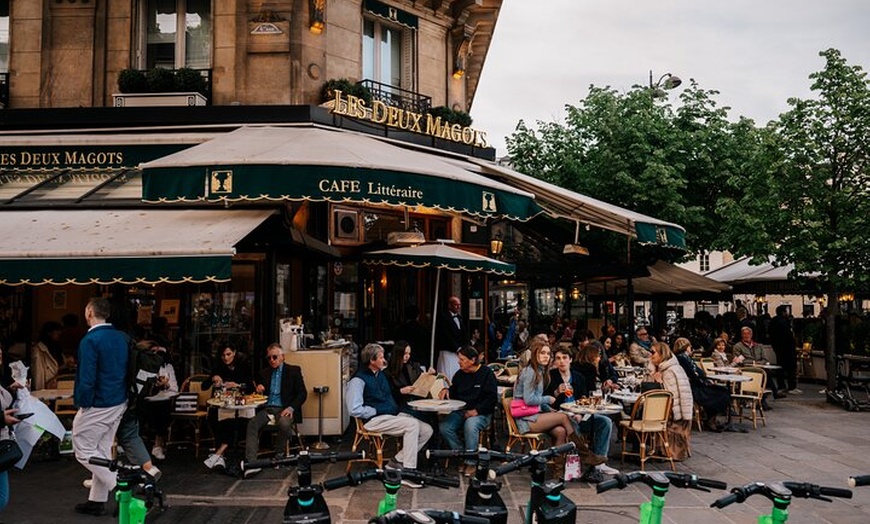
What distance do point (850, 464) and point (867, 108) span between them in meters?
7.94

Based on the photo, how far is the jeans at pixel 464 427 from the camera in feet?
27.3

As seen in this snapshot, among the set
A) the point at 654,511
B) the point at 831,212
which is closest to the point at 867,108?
the point at 831,212

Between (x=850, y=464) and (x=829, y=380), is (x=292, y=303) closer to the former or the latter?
(x=850, y=464)

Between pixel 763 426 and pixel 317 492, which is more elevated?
pixel 317 492

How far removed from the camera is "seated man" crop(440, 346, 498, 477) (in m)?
8.37

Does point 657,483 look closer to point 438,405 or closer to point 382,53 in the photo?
point 438,405

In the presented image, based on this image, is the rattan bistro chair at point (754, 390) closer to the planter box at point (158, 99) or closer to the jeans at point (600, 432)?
the jeans at point (600, 432)

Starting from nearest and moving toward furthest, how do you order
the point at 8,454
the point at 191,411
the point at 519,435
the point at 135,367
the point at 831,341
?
1. the point at 8,454
2. the point at 135,367
3. the point at 519,435
4. the point at 191,411
5. the point at 831,341

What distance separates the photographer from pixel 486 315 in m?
16.7

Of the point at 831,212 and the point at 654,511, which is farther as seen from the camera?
the point at 831,212

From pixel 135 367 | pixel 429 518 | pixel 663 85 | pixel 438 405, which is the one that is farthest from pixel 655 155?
pixel 429 518

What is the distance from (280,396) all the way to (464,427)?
2261 mm

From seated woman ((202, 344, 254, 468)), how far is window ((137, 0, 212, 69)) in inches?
239

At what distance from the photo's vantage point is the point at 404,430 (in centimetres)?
805
